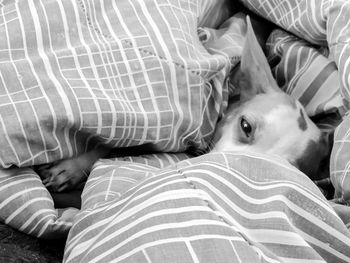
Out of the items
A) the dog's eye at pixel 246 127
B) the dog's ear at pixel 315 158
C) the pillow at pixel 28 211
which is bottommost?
the dog's ear at pixel 315 158

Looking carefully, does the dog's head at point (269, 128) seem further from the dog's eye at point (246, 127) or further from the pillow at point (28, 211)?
the pillow at point (28, 211)

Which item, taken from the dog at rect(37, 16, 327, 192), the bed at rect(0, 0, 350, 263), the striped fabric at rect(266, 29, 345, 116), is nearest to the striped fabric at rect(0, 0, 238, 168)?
the bed at rect(0, 0, 350, 263)

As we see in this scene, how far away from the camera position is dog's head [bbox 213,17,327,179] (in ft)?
5.10

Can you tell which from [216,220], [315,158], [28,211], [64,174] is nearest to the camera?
[216,220]

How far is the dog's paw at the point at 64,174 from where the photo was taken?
1.22m

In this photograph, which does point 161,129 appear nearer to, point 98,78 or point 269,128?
point 98,78

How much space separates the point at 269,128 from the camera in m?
1.58

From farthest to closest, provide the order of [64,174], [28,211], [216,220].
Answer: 1. [64,174]
2. [28,211]
3. [216,220]

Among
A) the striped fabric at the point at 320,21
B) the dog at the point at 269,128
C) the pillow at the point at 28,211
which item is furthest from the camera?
the dog at the point at 269,128

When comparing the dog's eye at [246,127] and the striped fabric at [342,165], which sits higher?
the striped fabric at [342,165]

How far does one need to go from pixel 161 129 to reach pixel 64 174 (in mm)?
245

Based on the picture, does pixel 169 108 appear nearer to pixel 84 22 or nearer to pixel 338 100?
pixel 84 22

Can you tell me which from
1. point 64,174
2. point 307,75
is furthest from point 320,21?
point 64,174

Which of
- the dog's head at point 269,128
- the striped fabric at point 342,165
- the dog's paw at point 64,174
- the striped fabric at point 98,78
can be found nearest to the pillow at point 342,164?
the striped fabric at point 342,165
